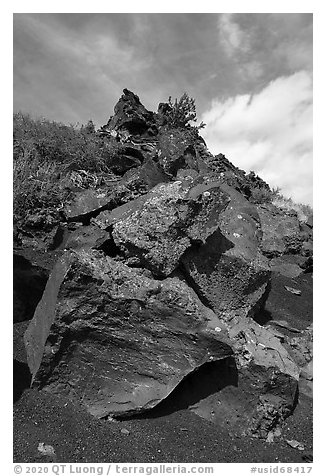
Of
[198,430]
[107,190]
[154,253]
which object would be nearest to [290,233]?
[107,190]

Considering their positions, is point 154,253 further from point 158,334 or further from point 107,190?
point 107,190

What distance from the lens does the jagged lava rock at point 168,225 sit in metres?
4.16

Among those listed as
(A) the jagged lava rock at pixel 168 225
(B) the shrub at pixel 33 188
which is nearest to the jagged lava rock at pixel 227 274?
(A) the jagged lava rock at pixel 168 225

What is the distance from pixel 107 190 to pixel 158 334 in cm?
395

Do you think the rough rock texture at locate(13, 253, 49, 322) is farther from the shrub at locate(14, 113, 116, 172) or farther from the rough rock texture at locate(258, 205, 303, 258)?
the rough rock texture at locate(258, 205, 303, 258)

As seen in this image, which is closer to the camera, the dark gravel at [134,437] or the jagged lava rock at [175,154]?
the dark gravel at [134,437]

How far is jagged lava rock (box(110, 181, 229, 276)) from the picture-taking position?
4.16 meters

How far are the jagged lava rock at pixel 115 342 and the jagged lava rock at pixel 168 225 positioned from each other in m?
0.55

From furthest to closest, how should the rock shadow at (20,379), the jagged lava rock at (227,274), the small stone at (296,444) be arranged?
1. the jagged lava rock at (227,274)
2. the rock shadow at (20,379)
3. the small stone at (296,444)

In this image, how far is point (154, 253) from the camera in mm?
4141

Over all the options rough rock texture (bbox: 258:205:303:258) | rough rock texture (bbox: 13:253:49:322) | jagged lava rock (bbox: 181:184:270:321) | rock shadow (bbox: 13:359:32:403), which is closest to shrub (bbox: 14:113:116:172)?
rough rock texture (bbox: 13:253:49:322)

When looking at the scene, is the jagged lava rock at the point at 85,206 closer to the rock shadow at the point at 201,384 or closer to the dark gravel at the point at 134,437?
the dark gravel at the point at 134,437

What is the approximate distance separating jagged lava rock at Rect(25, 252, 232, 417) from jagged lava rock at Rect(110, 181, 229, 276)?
55cm

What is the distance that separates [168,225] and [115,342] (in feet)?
4.53
